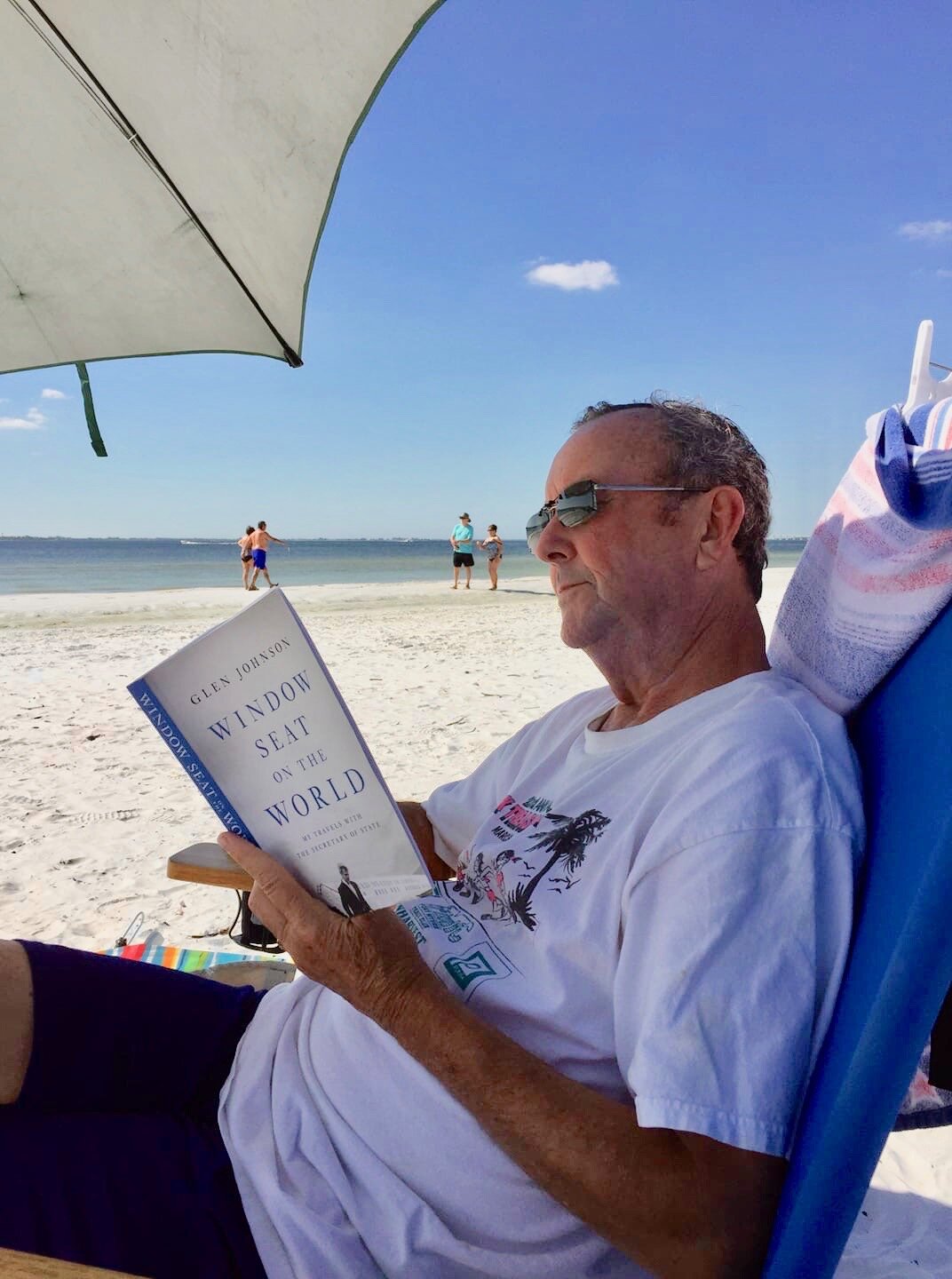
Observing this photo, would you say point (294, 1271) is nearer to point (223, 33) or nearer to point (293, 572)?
point (223, 33)

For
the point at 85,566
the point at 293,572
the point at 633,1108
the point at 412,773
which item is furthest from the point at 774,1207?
the point at 85,566

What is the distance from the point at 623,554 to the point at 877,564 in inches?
17.9

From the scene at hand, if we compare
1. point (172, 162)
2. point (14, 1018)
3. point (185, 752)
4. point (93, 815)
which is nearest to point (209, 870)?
point (14, 1018)

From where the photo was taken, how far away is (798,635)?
4.79 feet

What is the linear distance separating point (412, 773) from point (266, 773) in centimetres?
374

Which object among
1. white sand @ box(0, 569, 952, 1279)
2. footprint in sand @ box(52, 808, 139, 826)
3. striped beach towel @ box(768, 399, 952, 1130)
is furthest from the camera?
footprint in sand @ box(52, 808, 139, 826)

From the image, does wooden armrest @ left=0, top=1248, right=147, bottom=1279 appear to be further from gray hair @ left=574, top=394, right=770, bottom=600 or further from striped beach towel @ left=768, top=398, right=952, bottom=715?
gray hair @ left=574, top=394, right=770, bottom=600

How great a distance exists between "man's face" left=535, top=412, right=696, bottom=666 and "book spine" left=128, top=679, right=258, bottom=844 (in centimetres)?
71

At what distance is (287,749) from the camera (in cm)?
116

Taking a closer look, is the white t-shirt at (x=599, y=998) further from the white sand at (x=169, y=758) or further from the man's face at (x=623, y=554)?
the white sand at (x=169, y=758)

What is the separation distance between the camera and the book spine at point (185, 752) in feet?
3.79

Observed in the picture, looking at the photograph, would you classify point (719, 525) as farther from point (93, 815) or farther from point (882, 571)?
point (93, 815)

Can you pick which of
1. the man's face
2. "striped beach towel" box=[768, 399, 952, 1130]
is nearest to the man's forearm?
"striped beach towel" box=[768, 399, 952, 1130]

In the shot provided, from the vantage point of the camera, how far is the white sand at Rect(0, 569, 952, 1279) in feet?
6.07
